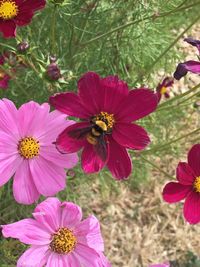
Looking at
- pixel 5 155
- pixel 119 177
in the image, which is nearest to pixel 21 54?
pixel 5 155

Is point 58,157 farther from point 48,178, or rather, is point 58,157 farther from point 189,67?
point 189,67

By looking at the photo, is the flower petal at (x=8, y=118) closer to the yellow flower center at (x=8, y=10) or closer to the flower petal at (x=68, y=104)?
the flower petal at (x=68, y=104)

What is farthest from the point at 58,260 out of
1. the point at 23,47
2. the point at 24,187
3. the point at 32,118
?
the point at 23,47

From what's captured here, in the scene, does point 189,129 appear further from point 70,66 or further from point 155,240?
point 70,66

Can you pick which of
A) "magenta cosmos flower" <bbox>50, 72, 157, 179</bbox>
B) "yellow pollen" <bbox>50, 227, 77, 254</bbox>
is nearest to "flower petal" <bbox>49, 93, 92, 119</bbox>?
"magenta cosmos flower" <bbox>50, 72, 157, 179</bbox>

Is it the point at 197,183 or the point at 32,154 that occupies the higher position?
the point at 32,154

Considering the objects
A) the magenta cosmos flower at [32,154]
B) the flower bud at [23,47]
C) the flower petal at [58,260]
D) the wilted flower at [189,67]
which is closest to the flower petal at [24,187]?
the magenta cosmos flower at [32,154]
